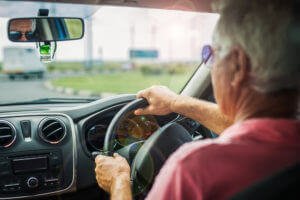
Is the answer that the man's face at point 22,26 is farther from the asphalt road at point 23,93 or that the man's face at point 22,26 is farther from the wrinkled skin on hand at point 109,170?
the wrinkled skin on hand at point 109,170

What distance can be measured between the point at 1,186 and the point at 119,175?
5.27ft

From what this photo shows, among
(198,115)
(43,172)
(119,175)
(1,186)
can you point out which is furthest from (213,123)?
(1,186)

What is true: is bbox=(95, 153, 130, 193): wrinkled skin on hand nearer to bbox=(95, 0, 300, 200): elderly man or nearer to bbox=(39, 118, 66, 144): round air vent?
bbox=(95, 0, 300, 200): elderly man

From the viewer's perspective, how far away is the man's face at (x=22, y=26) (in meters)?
2.62

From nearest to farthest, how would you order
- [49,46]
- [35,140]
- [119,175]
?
[119,175], [49,46], [35,140]

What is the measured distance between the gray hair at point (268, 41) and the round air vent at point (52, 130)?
2192 millimetres

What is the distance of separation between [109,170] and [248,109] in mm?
916

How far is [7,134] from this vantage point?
2.91 metres

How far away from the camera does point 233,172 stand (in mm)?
1108

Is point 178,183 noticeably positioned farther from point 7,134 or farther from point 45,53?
point 7,134

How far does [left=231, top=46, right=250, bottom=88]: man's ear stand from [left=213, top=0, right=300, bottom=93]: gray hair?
0.02m

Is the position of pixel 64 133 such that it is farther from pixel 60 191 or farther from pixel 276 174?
pixel 276 174

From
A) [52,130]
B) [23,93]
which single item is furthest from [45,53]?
[23,93]

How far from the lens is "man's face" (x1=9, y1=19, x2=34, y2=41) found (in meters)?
2.62
